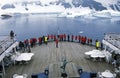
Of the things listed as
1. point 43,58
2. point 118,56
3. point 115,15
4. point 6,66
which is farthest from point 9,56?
point 115,15

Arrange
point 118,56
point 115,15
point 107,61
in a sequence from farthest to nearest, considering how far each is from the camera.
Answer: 1. point 115,15
2. point 107,61
3. point 118,56

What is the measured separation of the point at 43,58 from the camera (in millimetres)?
22062

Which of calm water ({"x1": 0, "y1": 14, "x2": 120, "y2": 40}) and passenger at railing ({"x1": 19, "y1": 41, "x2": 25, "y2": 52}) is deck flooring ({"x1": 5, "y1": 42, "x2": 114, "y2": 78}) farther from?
calm water ({"x1": 0, "y1": 14, "x2": 120, "y2": 40})

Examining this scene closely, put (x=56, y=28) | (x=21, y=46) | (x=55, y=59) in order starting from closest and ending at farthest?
(x=55, y=59) < (x=21, y=46) < (x=56, y=28)

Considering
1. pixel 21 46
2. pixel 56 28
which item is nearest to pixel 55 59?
pixel 21 46

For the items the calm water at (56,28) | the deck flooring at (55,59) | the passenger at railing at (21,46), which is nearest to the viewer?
the deck flooring at (55,59)

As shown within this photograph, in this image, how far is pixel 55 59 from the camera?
70.3 feet

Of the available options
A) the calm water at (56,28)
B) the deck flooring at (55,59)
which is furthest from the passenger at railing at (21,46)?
the calm water at (56,28)

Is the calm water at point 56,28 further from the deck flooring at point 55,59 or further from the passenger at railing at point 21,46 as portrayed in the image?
the passenger at railing at point 21,46

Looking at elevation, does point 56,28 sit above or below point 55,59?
below

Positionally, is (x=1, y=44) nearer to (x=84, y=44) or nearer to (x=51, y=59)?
(x=51, y=59)

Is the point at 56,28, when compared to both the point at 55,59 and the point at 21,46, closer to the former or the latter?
the point at 21,46

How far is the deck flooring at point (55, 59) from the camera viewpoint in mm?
18705

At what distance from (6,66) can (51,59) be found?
13.6 feet
